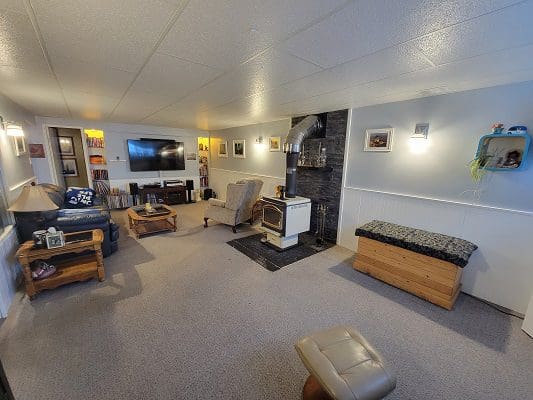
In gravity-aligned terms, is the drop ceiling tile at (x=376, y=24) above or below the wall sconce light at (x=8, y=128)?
above

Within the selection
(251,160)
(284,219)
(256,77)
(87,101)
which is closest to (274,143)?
(251,160)

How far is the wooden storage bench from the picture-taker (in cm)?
216

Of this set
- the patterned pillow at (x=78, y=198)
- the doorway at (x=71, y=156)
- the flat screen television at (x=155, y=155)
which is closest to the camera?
the patterned pillow at (x=78, y=198)

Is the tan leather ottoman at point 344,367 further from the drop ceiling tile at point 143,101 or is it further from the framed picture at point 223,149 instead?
the framed picture at point 223,149

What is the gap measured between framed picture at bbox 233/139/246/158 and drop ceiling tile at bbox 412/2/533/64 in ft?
14.3

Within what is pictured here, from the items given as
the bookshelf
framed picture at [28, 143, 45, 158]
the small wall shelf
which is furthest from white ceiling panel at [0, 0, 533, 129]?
the bookshelf

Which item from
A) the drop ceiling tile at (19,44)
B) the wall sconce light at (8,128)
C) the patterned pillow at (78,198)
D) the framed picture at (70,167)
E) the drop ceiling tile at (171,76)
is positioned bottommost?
the patterned pillow at (78,198)

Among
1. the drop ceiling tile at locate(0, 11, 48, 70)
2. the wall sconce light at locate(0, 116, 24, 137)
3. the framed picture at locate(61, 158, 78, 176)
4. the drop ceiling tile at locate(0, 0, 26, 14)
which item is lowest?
the framed picture at locate(61, 158, 78, 176)

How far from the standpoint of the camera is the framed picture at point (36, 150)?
4.43 meters

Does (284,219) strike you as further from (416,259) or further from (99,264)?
(99,264)

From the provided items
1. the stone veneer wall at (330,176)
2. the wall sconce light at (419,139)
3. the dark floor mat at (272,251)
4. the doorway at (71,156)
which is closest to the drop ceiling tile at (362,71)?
the wall sconce light at (419,139)

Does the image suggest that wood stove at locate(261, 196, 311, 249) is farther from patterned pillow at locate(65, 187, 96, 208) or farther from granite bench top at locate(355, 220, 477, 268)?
patterned pillow at locate(65, 187, 96, 208)

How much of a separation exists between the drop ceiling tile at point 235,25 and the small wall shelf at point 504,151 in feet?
7.29

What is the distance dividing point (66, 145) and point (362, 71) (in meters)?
7.55
